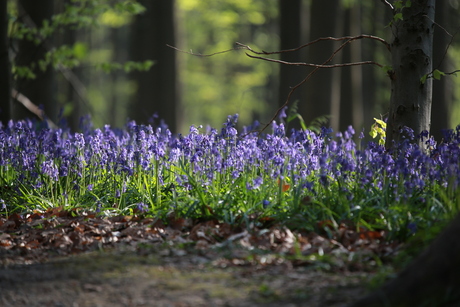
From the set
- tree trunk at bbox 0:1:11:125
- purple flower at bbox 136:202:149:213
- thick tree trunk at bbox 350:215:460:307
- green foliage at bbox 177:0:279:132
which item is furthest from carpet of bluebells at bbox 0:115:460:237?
green foliage at bbox 177:0:279:132

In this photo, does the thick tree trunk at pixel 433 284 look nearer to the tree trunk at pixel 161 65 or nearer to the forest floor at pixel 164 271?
the forest floor at pixel 164 271

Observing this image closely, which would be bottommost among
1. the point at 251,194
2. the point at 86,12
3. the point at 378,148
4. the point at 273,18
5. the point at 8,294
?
the point at 8,294

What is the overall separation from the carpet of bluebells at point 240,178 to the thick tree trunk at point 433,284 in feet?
3.40

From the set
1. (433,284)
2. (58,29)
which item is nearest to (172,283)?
(433,284)

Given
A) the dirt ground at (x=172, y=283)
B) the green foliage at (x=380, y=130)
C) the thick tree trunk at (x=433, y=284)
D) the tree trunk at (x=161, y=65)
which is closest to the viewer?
the thick tree trunk at (x=433, y=284)

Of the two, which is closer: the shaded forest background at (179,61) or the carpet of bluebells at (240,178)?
the carpet of bluebells at (240,178)

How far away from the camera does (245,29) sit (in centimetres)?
3347

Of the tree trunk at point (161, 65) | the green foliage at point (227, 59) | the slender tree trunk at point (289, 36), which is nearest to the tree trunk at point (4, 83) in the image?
the tree trunk at point (161, 65)

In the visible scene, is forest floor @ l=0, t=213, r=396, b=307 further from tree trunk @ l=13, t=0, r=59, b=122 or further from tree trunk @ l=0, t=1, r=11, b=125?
tree trunk @ l=13, t=0, r=59, b=122

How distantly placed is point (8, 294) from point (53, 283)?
0.83 ft

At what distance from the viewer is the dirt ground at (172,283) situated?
290cm

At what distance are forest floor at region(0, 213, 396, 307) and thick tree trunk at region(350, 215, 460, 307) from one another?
1.00ft

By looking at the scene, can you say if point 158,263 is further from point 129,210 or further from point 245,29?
point 245,29

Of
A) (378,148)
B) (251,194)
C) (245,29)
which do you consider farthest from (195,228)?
(245,29)
